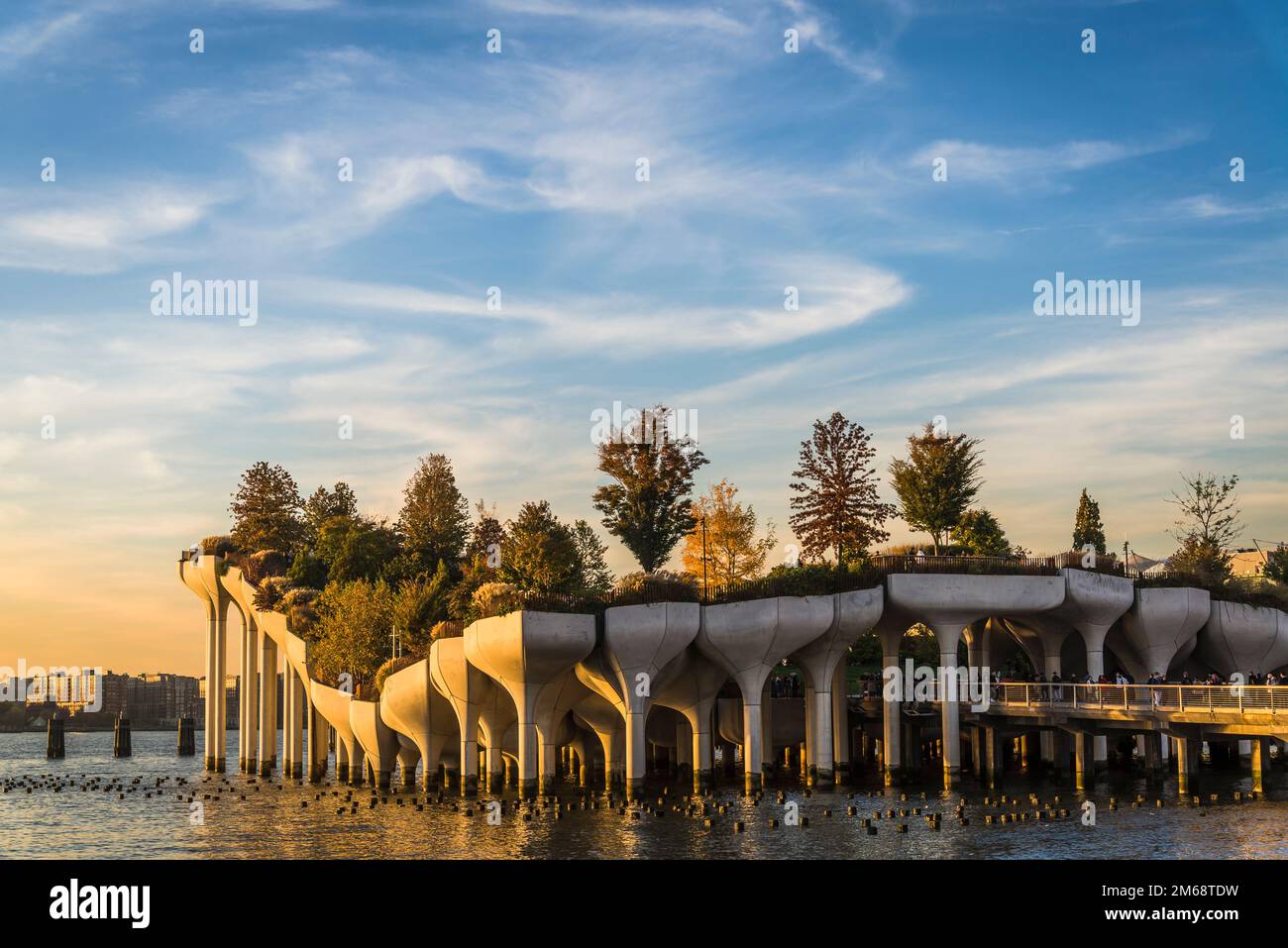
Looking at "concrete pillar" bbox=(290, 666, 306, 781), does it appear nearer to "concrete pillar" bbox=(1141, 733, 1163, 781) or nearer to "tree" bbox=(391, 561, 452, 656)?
"tree" bbox=(391, 561, 452, 656)

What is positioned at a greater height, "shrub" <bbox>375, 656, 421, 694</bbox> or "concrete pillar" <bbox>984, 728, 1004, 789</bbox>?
"shrub" <bbox>375, 656, 421, 694</bbox>

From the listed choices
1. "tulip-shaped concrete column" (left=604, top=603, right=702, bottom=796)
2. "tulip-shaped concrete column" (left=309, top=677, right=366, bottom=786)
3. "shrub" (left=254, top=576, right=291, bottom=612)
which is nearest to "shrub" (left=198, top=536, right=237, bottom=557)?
"shrub" (left=254, top=576, right=291, bottom=612)

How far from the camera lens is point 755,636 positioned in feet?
201

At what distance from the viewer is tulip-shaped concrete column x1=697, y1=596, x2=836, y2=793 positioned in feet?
201

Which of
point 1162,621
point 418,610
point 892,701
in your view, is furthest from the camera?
point 418,610

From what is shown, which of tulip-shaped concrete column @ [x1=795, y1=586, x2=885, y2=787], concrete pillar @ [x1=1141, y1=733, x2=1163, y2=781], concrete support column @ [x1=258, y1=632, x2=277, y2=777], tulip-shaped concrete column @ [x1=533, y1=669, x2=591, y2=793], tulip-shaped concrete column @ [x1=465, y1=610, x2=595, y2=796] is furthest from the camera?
concrete support column @ [x1=258, y1=632, x2=277, y2=777]

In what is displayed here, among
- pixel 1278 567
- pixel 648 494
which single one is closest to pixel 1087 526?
pixel 1278 567

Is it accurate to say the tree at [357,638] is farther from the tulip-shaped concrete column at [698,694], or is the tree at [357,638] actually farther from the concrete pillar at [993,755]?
the concrete pillar at [993,755]

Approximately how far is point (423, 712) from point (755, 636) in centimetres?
2052

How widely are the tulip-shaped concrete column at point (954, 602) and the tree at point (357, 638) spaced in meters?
33.9

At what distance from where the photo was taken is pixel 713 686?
67.1 metres

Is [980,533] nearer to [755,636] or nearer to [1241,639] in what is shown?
[1241,639]

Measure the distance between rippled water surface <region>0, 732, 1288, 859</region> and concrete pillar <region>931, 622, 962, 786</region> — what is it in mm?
1246
